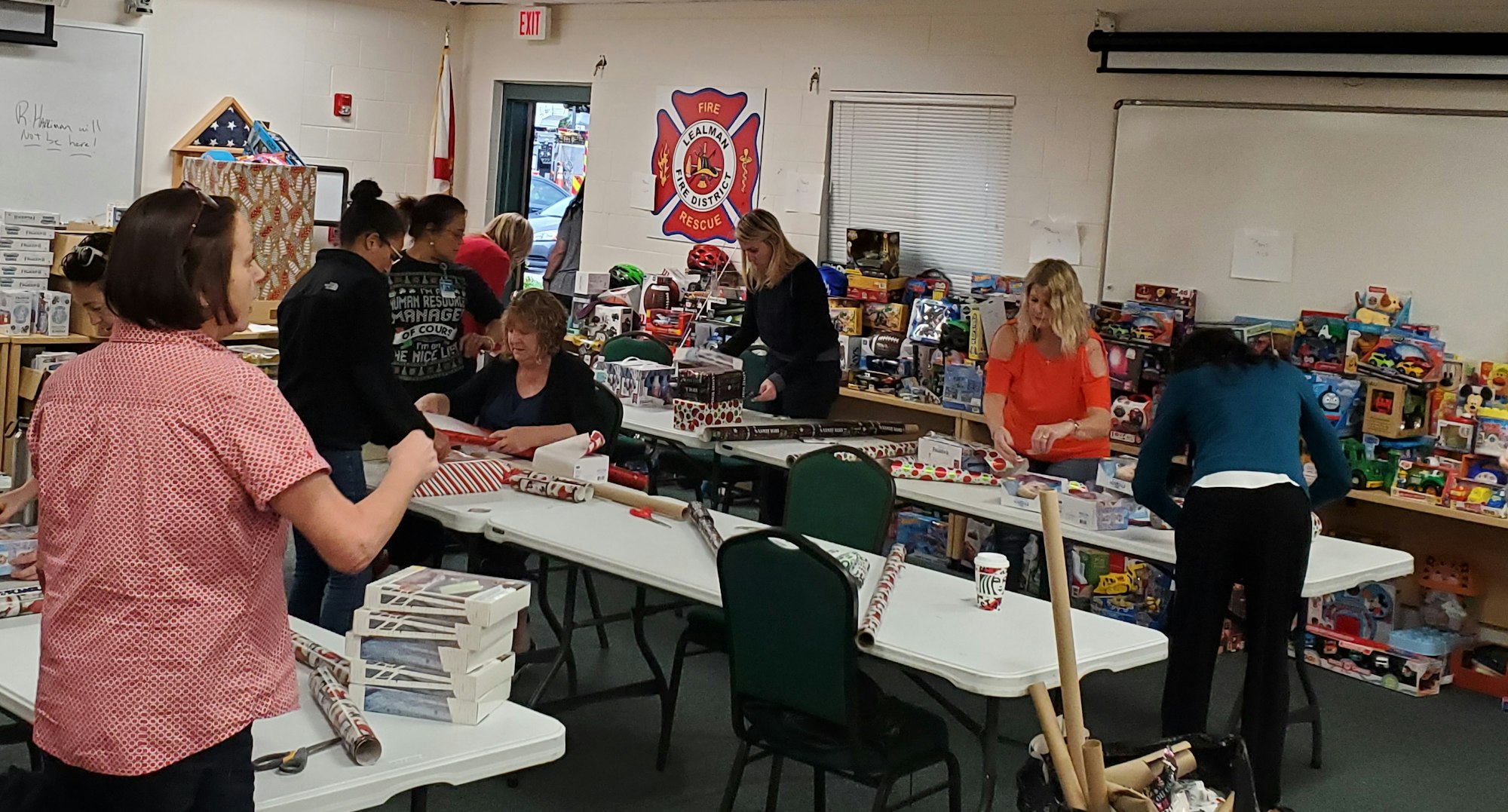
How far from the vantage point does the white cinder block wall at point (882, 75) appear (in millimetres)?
6047

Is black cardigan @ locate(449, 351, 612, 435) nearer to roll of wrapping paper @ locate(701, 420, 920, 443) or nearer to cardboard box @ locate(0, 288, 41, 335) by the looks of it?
roll of wrapping paper @ locate(701, 420, 920, 443)

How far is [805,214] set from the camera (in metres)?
7.89

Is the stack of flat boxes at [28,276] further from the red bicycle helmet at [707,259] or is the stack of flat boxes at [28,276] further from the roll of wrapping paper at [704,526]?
the roll of wrapping paper at [704,526]

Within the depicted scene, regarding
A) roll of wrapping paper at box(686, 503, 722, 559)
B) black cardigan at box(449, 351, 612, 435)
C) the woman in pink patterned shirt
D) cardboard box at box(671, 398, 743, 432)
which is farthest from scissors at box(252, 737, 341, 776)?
cardboard box at box(671, 398, 743, 432)

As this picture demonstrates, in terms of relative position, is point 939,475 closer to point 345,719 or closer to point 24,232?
point 345,719

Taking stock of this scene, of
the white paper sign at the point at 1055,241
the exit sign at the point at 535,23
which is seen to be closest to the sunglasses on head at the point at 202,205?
the white paper sign at the point at 1055,241

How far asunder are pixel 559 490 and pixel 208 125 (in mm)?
5022

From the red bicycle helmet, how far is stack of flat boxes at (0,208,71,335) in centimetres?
311

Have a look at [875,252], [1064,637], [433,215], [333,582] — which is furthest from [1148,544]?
[875,252]

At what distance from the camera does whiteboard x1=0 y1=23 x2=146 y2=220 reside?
7539 mm

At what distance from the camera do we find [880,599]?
137 inches

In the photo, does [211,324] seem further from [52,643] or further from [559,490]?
[559,490]

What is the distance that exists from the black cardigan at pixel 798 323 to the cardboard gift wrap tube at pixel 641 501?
5.77 feet

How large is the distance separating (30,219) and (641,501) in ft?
13.3
